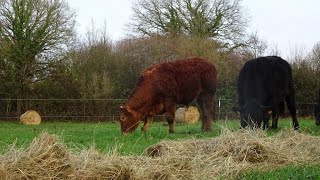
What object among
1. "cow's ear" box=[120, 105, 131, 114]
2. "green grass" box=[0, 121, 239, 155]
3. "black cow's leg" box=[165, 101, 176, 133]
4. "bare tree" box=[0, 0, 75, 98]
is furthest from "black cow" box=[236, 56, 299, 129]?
"bare tree" box=[0, 0, 75, 98]

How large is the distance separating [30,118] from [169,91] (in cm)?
1605

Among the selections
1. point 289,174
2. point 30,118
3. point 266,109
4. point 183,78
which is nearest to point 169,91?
point 183,78

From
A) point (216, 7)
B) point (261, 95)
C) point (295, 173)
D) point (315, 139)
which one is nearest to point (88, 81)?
point (216, 7)

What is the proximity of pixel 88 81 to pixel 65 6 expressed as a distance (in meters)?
7.15

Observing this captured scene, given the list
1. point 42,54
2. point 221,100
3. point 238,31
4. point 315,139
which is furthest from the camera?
point 238,31

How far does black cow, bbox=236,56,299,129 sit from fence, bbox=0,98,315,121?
15.2 metres

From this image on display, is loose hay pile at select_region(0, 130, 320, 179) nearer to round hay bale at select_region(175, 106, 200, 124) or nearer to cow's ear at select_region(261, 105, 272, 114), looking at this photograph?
cow's ear at select_region(261, 105, 272, 114)

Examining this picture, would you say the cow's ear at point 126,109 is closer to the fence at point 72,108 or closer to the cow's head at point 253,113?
the cow's head at point 253,113

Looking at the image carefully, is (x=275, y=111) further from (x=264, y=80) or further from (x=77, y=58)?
(x=77, y=58)

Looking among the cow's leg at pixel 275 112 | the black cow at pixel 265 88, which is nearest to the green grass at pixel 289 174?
the black cow at pixel 265 88

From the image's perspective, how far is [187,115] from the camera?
27.8 m

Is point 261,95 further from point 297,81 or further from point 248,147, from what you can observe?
point 297,81

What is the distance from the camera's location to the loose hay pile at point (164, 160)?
5.43 m

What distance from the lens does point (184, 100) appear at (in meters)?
15.9
